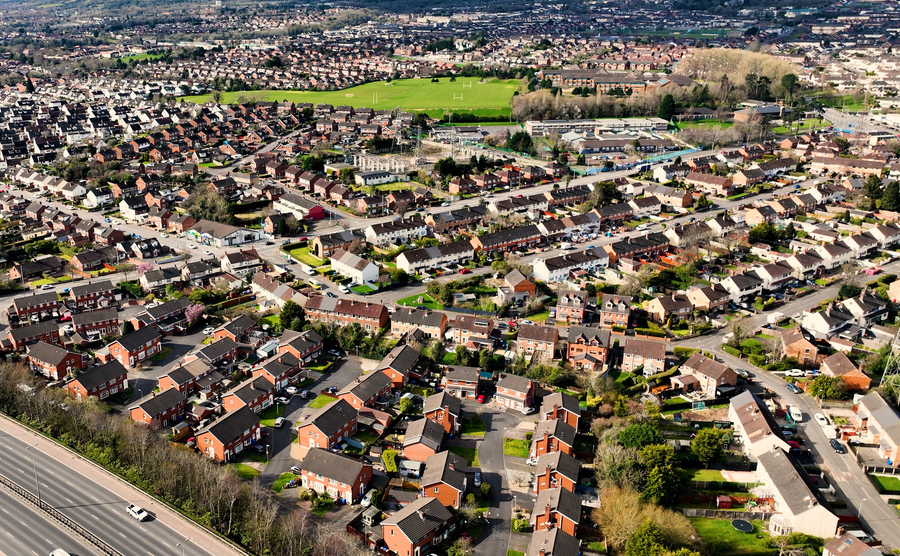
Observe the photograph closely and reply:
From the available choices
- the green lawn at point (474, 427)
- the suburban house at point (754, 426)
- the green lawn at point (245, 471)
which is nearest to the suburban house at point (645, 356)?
the suburban house at point (754, 426)

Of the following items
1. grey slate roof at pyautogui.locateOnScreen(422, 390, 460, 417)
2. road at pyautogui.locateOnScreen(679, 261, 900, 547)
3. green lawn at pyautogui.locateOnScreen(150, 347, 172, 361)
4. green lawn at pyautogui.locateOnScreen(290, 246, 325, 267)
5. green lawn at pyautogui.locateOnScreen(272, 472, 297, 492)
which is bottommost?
road at pyautogui.locateOnScreen(679, 261, 900, 547)

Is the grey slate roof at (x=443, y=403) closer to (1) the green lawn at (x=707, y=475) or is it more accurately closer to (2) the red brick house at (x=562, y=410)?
(2) the red brick house at (x=562, y=410)

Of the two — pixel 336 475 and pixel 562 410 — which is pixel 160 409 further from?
pixel 562 410

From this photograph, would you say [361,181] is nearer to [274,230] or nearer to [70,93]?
[274,230]

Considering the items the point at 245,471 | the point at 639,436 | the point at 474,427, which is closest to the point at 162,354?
the point at 245,471

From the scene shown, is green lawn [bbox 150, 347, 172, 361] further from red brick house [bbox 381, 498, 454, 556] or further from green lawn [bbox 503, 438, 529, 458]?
green lawn [bbox 503, 438, 529, 458]

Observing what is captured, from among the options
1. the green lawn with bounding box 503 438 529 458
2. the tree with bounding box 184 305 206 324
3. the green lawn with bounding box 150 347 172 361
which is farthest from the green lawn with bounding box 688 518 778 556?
the tree with bounding box 184 305 206 324
